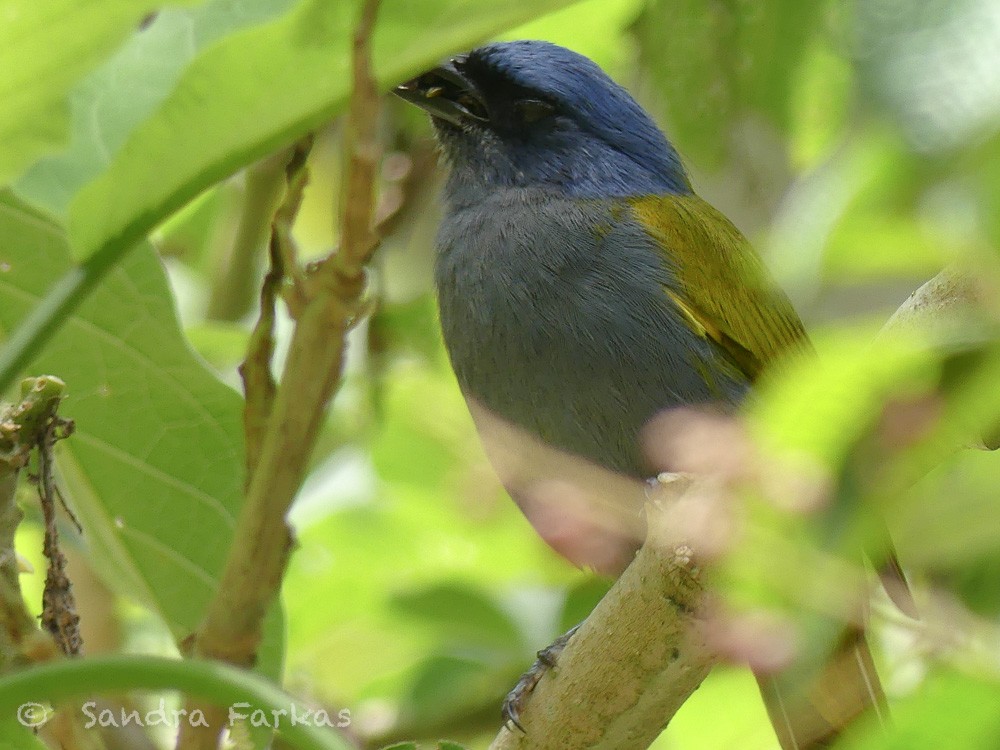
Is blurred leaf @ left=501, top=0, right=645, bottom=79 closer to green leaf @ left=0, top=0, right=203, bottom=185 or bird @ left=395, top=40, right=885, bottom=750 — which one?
bird @ left=395, top=40, right=885, bottom=750

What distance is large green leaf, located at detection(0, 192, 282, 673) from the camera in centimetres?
241

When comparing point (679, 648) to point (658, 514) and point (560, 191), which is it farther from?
point (560, 191)

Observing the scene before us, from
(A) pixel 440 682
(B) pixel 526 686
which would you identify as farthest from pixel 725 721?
(A) pixel 440 682

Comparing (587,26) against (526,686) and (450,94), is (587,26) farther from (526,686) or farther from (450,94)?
(526,686)

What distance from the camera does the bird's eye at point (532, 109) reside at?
3783 millimetres

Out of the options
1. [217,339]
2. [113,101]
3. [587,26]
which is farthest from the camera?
[217,339]

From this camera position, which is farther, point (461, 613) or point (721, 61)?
point (461, 613)

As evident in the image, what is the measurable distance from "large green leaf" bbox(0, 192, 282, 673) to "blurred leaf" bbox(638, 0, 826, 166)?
1199 mm

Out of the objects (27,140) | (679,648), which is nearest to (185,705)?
(679,648)

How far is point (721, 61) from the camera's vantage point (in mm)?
2730

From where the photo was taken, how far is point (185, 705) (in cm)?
183

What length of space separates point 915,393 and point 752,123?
2.09 m

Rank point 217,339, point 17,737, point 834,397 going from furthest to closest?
point 217,339 < point 17,737 < point 834,397

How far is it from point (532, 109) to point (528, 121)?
0.13 ft
